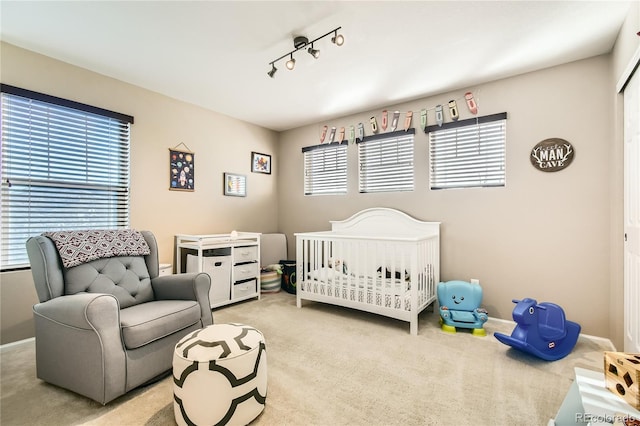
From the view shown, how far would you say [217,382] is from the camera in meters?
1.35

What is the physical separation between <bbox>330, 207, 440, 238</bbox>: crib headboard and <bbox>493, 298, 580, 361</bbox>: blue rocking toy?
1149mm

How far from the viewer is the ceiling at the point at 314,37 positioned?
1.88 metres

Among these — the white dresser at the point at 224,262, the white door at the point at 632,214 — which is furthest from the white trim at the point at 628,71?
the white dresser at the point at 224,262

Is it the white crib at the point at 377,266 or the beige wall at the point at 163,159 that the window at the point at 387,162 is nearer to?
the white crib at the point at 377,266

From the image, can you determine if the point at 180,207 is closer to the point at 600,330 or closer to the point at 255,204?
the point at 255,204

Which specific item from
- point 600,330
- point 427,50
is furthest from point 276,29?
point 600,330

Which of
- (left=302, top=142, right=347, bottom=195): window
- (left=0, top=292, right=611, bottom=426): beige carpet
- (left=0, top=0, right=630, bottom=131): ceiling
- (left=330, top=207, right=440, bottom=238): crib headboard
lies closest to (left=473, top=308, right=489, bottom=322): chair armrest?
(left=0, top=292, right=611, bottom=426): beige carpet

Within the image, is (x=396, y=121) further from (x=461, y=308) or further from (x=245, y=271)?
(x=245, y=271)

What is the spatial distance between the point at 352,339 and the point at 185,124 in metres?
3.03

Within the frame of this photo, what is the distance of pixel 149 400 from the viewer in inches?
63.8

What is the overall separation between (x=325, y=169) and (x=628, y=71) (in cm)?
302

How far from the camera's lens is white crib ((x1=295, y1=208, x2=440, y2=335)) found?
2.59 m

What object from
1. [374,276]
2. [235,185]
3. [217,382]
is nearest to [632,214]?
[374,276]

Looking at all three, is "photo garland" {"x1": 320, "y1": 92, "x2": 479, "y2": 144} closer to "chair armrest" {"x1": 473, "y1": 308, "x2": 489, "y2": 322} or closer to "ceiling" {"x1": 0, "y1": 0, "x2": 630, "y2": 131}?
"ceiling" {"x1": 0, "y1": 0, "x2": 630, "y2": 131}
